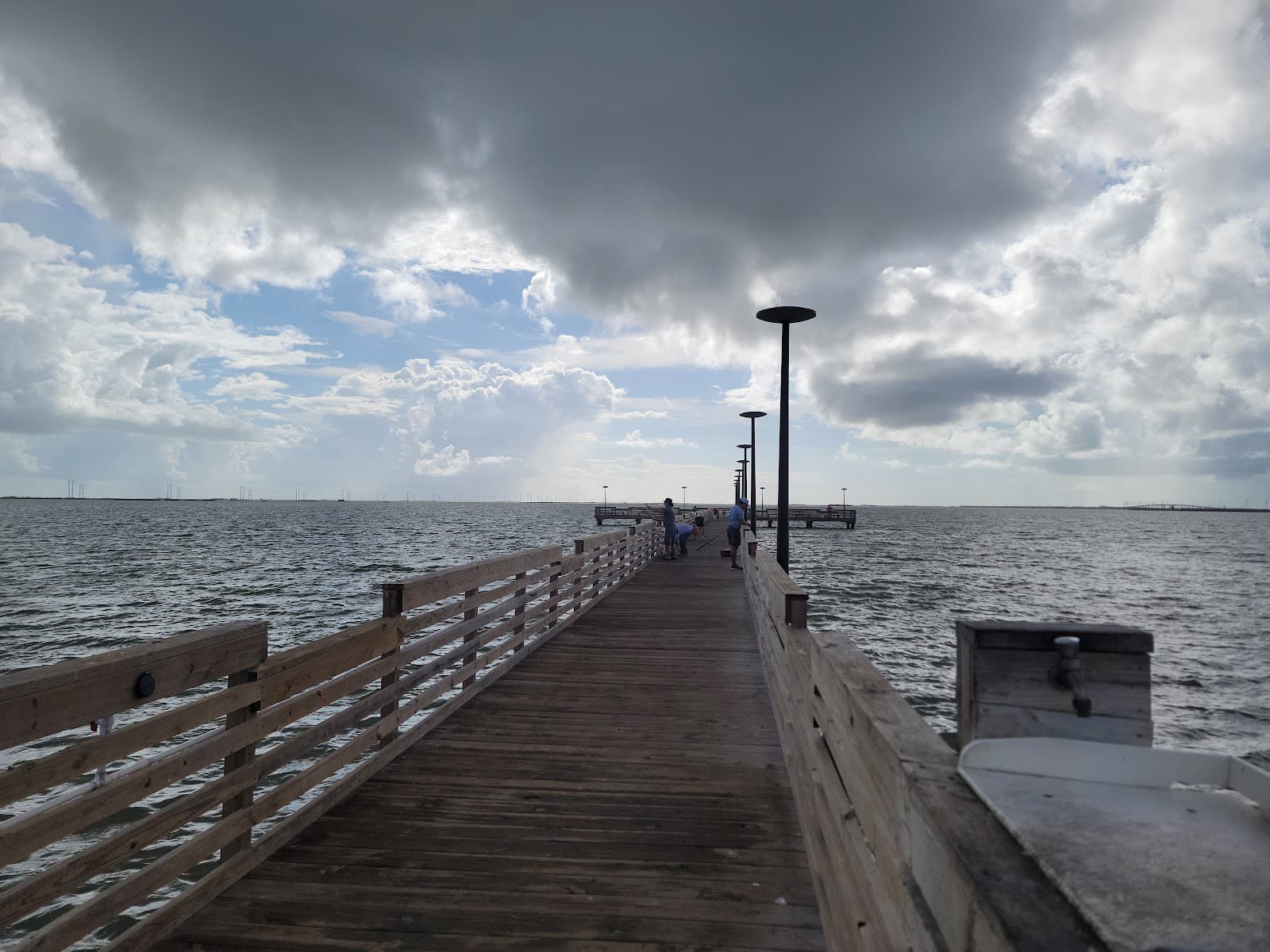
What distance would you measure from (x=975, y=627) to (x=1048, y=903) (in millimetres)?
821

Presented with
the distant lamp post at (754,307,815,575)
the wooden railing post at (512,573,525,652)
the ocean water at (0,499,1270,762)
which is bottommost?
the ocean water at (0,499,1270,762)

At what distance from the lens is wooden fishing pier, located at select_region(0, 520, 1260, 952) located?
6.07 feet

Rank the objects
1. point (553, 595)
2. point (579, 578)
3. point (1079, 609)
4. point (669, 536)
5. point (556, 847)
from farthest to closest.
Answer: point (1079, 609) < point (669, 536) < point (579, 578) < point (553, 595) < point (556, 847)

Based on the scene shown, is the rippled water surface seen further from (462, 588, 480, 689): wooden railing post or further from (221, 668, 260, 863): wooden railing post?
(221, 668, 260, 863): wooden railing post

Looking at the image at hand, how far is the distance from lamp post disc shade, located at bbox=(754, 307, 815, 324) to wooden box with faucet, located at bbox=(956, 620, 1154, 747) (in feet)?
32.5

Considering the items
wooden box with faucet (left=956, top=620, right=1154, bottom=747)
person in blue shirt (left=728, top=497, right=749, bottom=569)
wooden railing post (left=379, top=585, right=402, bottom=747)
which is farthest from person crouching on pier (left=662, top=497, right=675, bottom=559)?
wooden box with faucet (left=956, top=620, right=1154, bottom=747)

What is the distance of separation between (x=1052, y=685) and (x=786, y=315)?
10.1m

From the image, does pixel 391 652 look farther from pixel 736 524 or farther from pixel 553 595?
pixel 736 524

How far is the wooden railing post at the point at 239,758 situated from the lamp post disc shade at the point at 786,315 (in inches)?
373

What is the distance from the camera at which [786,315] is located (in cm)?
1138

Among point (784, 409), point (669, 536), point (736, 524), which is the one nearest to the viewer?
point (784, 409)

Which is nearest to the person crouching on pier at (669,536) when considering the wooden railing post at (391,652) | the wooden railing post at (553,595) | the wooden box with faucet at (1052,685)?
the wooden railing post at (553,595)

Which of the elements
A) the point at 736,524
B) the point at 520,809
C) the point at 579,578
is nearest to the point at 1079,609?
the point at 736,524

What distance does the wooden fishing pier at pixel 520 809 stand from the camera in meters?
1.85
